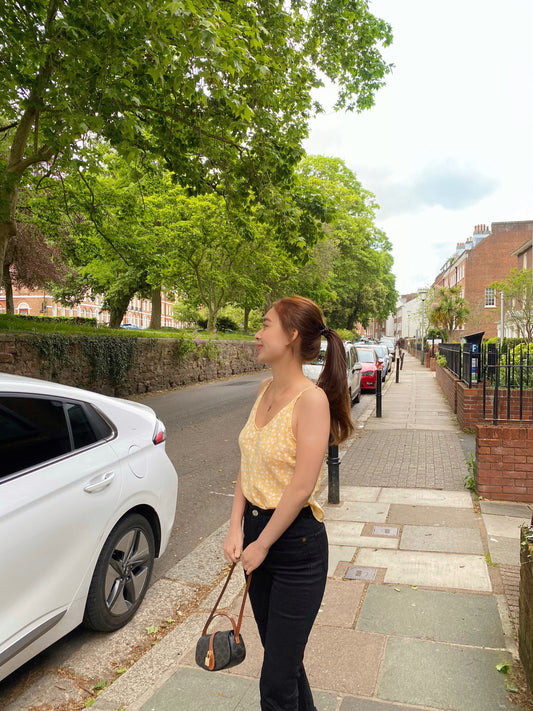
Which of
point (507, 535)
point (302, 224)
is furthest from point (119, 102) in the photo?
point (507, 535)

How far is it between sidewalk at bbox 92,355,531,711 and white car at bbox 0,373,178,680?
0.45 m

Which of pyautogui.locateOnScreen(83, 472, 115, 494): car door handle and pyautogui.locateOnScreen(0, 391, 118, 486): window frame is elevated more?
pyautogui.locateOnScreen(0, 391, 118, 486): window frame

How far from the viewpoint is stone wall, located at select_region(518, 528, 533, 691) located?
2.65 metres

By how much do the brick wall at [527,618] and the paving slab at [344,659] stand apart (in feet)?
2.32

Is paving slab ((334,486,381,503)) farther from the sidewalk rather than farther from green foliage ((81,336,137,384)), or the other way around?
green foliage ((81,336,137,384))

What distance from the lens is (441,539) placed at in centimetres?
479

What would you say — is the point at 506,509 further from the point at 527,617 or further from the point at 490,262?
the point at 490,262

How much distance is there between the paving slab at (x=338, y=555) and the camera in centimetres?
428

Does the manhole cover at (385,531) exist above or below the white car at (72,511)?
below

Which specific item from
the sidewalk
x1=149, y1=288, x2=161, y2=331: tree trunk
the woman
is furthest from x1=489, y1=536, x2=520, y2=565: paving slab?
x1=149, y1=288, x2=161, y2=331: tree trunk

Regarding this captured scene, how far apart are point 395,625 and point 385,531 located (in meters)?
1.77

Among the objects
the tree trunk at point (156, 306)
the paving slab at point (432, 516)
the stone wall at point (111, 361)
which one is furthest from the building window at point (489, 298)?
the paving slab at point (432, 516)

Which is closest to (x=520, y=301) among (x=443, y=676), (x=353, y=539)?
(x=353, y=539)

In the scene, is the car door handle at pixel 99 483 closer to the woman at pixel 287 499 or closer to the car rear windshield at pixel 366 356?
the woman at pixel 287 499
